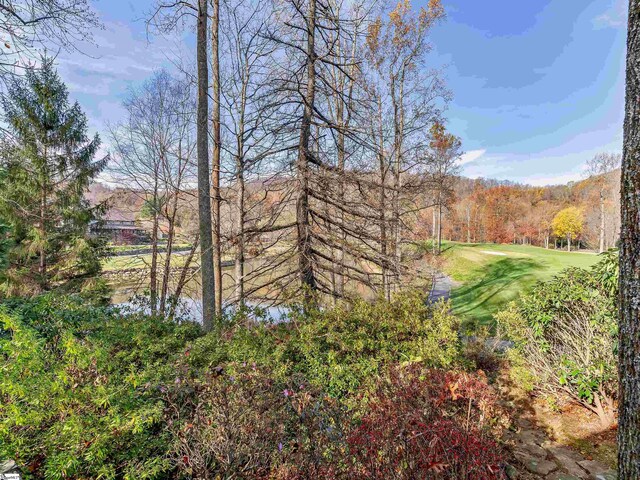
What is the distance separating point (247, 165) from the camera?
5461 millimetres

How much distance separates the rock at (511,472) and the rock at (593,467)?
79 cm

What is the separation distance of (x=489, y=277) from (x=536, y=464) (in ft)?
46.3

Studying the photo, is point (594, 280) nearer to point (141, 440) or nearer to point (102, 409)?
point (141, 440)

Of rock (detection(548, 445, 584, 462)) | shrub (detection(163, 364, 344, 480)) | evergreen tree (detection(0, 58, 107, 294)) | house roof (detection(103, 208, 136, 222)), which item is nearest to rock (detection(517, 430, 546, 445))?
rock (detection(548, 445, 584, 462))

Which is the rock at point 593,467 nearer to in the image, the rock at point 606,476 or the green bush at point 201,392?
the rock at point 606,476

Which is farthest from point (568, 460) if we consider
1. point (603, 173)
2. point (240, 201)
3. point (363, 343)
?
point (603, 173)

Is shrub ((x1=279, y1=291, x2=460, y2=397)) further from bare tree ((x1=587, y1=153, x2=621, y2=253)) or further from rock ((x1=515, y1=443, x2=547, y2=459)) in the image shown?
bare tree ((x1=587, y1=153, x2=621, y2=253))

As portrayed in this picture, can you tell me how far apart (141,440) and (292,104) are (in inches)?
210

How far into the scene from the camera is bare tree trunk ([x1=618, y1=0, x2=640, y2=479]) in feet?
4.96

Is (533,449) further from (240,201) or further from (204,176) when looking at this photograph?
(240,201)

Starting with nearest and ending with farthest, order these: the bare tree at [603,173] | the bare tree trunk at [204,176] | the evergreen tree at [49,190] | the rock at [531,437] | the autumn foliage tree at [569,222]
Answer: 1. the rock at [531,437]
2. the bare tree trunk at [204,176]
3. the evergreen tree at [49,190]
4. the bare tree at [603,173]
5. the autumn foliage tree at [569,222]

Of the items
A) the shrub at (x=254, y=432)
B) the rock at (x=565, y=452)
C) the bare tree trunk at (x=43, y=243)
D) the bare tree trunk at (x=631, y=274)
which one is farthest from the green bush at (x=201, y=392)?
the bare tree trunk at (x=43, y=243)

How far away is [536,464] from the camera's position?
9.25ft

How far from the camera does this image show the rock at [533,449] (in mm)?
2975
